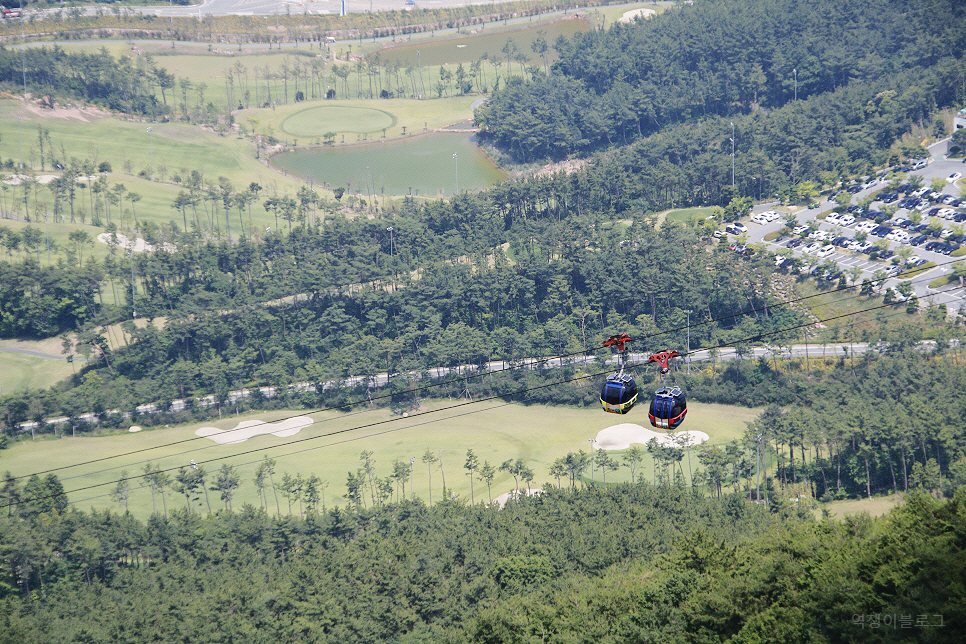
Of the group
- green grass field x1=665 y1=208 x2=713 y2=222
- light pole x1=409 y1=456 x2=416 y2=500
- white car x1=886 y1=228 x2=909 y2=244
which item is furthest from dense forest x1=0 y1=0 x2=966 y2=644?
white car x1=886 y1=228 x2=909 y2=244

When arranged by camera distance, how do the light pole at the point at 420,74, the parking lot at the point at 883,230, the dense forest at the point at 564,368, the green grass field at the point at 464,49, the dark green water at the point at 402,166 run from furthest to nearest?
the green grass field at the point at 464,49 < the light pole at the point at 420,74 < the dark green water at the point at 402,166 < the parking lot at the point at 883,230 < the dense forest at the point at 564,368

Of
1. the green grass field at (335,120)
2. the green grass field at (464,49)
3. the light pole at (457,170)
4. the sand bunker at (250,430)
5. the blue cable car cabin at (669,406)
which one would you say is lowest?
→ the sand bunker at (250,430)

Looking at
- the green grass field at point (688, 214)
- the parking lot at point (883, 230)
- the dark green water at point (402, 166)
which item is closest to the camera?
the parking lot at point (883, 230)

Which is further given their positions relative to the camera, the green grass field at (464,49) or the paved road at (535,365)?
the green grass field at (464,49)

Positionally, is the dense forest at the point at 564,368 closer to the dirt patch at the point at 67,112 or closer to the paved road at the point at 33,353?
the paved road at the point at 33,353

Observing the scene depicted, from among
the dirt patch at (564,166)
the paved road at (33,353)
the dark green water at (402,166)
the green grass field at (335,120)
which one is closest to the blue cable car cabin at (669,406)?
the paved road at (33,353)

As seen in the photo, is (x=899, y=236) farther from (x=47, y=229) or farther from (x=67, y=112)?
(x=67, y=112)

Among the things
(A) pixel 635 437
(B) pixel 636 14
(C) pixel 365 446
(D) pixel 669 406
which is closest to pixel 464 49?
(B) pixel 636 14
